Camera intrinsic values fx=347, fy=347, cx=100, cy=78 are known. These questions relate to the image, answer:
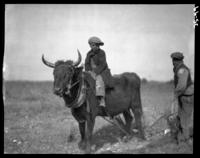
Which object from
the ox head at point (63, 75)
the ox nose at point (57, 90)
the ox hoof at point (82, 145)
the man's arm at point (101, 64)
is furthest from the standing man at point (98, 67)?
the ox nose at point (57, 90)

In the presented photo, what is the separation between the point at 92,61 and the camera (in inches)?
384

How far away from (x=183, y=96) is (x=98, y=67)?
2.45m

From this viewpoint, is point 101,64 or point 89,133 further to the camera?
point 101,64

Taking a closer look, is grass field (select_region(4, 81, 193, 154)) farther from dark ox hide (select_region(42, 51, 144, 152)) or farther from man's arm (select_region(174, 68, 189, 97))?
man's arm (select_region(174, 68, 189, 97))

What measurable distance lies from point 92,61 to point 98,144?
2.47m

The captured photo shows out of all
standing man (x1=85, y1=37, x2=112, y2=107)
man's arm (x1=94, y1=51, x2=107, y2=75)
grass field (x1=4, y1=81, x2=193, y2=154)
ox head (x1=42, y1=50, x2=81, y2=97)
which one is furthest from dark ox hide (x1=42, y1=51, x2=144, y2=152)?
grass field (x1=4, y1=81, x2=193, y2=154)

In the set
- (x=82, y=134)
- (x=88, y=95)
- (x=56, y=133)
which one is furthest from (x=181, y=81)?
(x=56, y=133)

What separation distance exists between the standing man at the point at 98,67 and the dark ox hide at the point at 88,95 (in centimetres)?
17

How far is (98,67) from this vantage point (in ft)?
31.6

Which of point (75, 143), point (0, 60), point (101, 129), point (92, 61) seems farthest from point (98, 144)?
point (0, 60)

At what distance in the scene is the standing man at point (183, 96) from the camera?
9250mm

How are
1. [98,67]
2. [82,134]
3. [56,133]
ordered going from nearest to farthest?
1. [98,67]
2. [82,134]
3. [56,133]

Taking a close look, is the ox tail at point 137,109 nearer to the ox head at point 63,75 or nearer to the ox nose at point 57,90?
the ox head at point 63,75

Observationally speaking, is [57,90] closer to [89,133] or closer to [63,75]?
[63,75]
